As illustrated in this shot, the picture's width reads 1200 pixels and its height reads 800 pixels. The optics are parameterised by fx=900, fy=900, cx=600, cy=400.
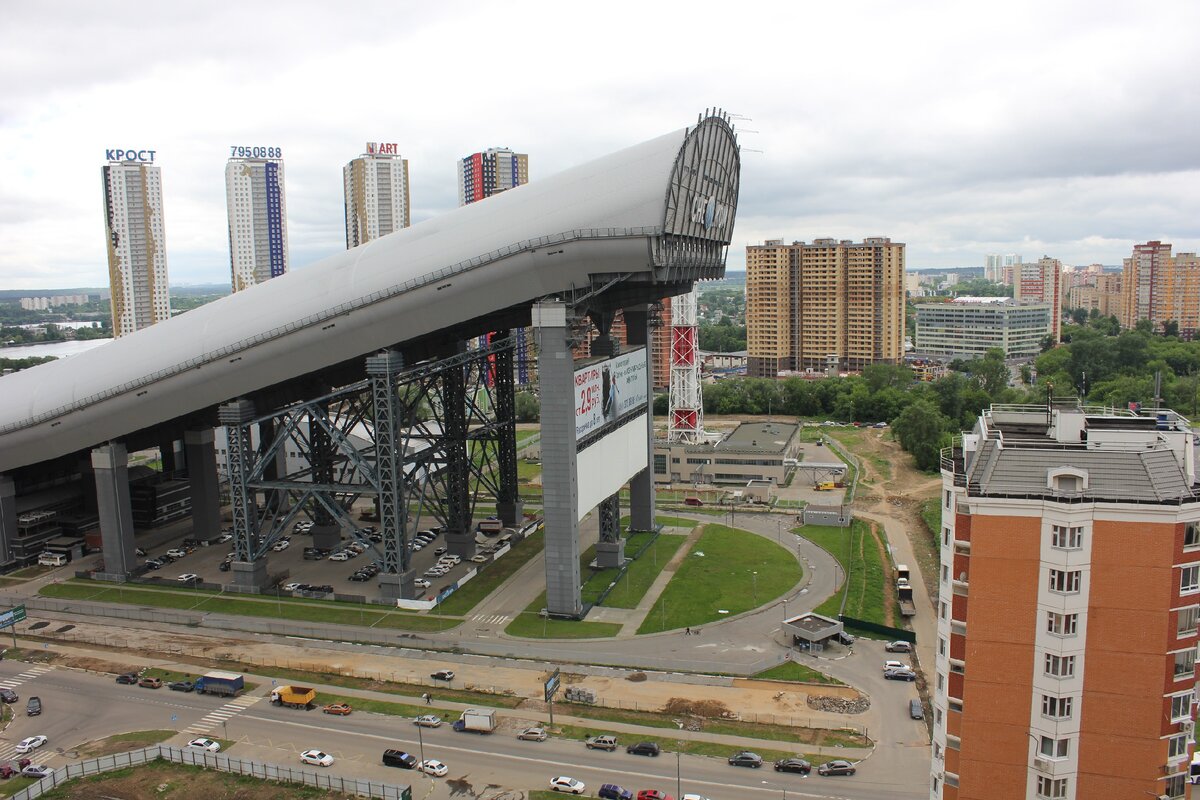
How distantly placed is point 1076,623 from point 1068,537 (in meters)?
2.40

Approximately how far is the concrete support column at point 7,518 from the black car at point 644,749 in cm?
5538

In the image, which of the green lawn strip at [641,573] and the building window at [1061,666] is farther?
the green lawn strip at [641,573]

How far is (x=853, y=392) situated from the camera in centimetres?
13912

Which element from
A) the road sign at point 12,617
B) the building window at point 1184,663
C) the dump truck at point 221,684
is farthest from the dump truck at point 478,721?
the road sign at point 12,617

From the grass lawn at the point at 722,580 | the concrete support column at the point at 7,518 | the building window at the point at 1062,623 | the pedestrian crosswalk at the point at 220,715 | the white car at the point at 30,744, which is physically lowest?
the pedestrian crosswalk at the point at 220,715

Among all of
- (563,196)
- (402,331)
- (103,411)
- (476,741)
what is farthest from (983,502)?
(103,411)

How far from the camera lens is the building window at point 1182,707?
79.9ft

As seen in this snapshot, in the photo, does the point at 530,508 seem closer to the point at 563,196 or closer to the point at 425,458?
the point at 425,458

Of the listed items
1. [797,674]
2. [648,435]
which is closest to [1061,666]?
[797,674]

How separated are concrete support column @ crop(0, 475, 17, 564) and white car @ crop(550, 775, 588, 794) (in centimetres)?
5445

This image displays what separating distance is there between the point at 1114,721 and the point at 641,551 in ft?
150

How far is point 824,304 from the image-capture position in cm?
17100

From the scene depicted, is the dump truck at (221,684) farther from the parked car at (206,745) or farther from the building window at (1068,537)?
the building window at (1068,537)

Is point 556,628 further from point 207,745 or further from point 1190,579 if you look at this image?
point 1190,579
